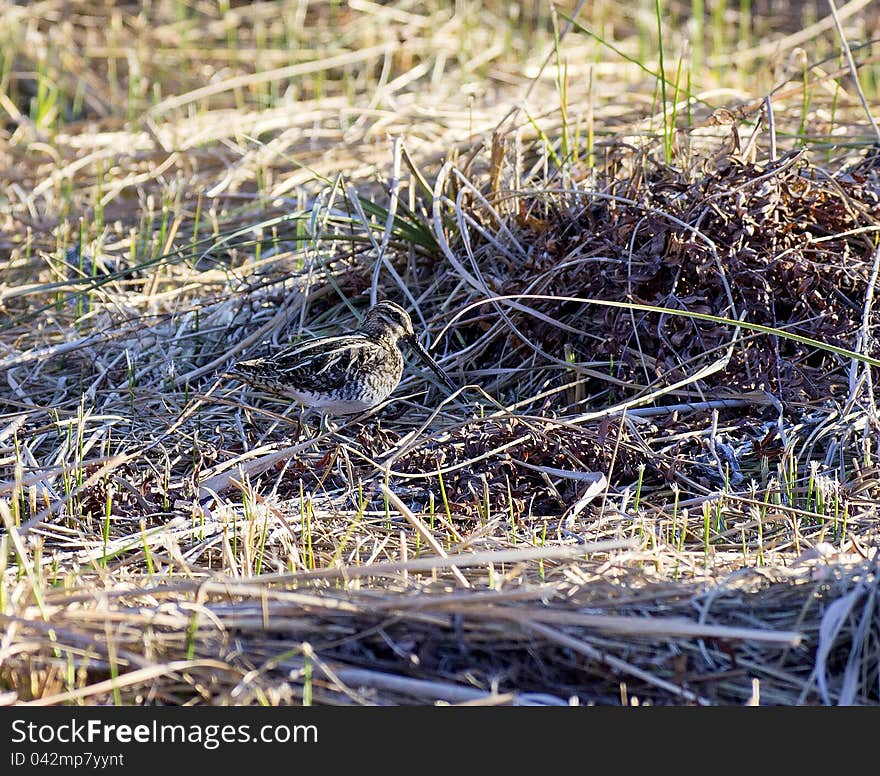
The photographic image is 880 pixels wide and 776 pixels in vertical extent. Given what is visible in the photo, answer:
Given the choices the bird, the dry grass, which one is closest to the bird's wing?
the bird

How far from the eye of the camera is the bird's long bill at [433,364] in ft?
13.8

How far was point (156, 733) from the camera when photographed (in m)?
2.46

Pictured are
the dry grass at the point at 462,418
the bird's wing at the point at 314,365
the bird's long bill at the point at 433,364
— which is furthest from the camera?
the bird's long bill at the point at 433,364

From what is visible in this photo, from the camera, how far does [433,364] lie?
13.8 ft

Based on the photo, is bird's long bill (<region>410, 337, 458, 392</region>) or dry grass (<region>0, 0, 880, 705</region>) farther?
bird's long bill (<region>410, 337, 458, 392</region>)

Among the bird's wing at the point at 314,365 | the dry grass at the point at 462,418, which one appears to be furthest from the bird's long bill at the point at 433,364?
the bird's wing at the point at 314,365

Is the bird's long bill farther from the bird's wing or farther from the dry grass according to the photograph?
the bird's wing

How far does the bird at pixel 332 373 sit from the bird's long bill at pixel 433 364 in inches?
4.7

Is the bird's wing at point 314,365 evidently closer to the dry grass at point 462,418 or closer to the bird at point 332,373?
the bird at point 332,373

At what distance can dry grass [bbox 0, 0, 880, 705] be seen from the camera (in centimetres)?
258

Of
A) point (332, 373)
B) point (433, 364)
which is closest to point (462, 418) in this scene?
point (433, 364)

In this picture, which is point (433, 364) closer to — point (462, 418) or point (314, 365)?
point (462, 418)

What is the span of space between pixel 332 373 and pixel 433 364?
1.38 feet

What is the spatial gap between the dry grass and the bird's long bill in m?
0.11
